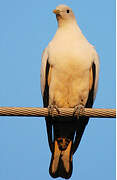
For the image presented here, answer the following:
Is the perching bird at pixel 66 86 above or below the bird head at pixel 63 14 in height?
Result: below

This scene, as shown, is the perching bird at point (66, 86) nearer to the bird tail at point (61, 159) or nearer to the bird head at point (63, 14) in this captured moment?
the bird tail at point (61, 159)

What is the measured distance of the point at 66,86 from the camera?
295 inches

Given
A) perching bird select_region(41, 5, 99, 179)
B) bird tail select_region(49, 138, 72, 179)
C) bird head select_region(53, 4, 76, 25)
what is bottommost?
bird tail select_region(49, 138, 72, 179)

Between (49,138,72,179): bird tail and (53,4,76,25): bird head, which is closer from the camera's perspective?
(49,138,72,179): bird tail

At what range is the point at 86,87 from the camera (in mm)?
7566

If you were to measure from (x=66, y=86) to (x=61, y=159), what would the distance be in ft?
4.00

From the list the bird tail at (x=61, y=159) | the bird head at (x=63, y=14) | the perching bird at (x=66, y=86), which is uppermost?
the bird head at (x=63, y=14)

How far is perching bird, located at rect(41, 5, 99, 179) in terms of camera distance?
24.3ft

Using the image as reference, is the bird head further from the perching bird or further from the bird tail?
the bird tail

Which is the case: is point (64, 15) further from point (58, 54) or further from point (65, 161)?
point (65, 161)

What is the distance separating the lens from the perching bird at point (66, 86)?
7.42 meters

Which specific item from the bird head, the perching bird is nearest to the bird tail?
the perching bird

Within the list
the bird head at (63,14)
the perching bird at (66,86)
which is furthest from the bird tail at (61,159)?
the bird head at (63,14)

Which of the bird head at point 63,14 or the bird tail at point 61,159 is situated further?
the bird head at point 63,14
